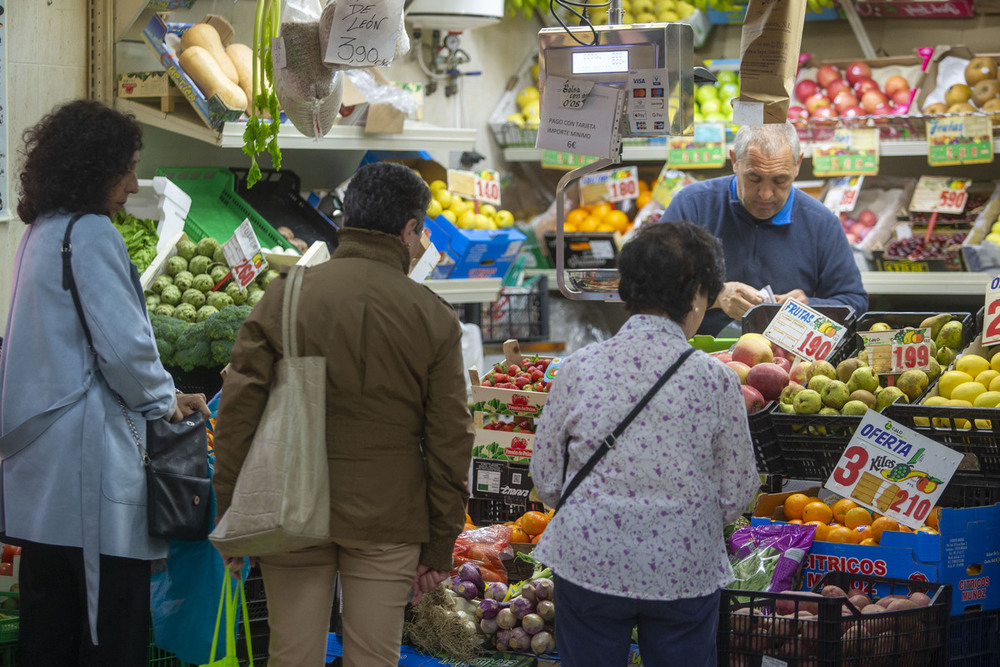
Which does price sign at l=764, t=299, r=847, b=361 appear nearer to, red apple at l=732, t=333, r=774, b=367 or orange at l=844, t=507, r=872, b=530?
red apple at l=732, t=333, r=774, b=367

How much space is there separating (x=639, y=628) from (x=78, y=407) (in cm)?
139

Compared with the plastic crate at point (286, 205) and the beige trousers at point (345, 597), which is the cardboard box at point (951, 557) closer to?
the beige trousers at point (345, 597)

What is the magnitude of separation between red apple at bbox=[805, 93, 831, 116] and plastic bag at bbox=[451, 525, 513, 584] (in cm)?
351

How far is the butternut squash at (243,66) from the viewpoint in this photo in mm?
4289

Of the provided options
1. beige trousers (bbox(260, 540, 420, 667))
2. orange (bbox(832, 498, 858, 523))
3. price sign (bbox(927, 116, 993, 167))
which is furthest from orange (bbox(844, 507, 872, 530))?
price sign (bbox(927, 116, 993, 167))

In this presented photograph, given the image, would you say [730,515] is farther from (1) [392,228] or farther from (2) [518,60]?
(2) [518,60]

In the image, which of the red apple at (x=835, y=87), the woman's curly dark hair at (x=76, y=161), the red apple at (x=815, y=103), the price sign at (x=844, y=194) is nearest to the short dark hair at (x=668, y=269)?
the woman's curly dark hair at (x=76, y=161)

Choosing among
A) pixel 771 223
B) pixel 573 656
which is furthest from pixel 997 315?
pixel 573 656

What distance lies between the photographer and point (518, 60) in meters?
6.77

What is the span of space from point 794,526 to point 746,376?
0.47 metres

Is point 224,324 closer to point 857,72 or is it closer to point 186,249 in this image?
point 186,249

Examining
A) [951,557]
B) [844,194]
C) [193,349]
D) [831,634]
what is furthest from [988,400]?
[844,194]

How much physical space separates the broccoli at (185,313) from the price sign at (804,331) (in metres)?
2.15

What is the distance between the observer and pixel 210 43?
4.20m
